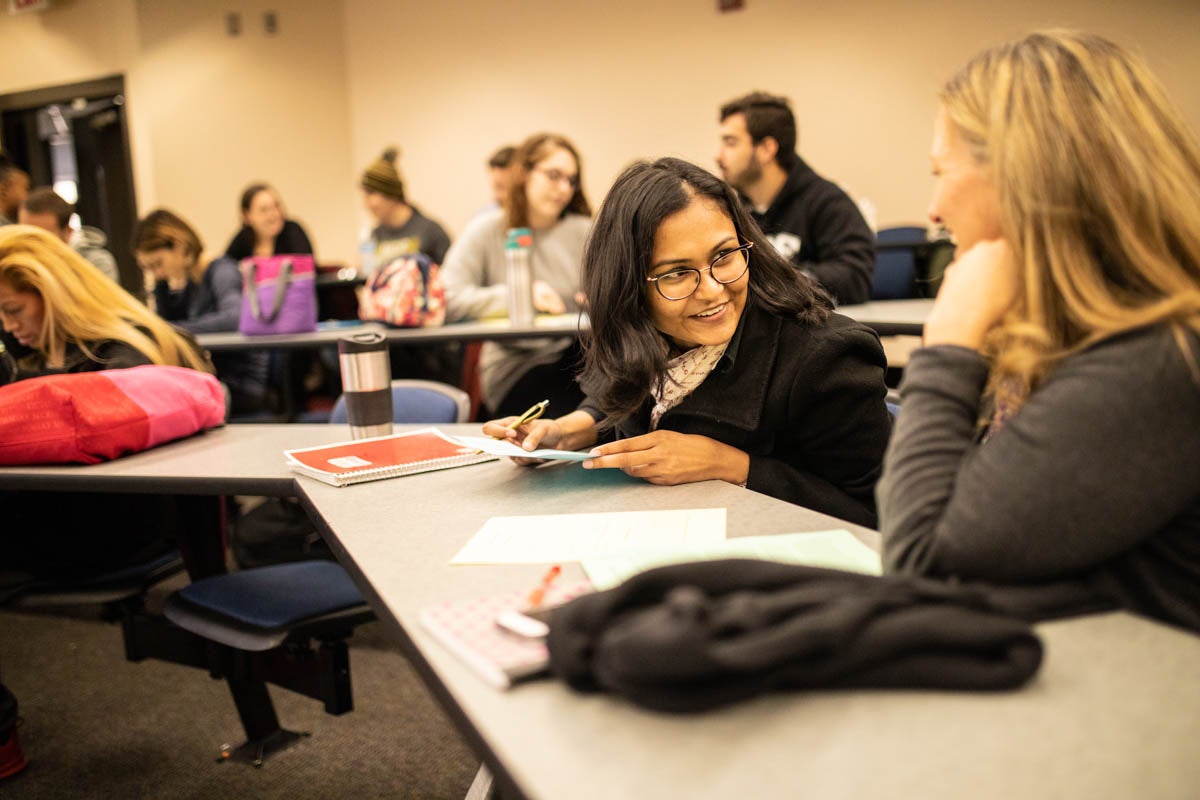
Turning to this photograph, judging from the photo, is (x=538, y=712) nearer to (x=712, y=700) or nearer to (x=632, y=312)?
(x=712, y=700)

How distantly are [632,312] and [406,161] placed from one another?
619 centimetres

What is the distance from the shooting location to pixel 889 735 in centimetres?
67

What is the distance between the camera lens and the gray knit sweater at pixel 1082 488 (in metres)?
0.77

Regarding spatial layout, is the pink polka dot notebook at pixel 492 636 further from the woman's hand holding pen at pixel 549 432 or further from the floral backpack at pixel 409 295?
the floral backpack at pixel 409 295

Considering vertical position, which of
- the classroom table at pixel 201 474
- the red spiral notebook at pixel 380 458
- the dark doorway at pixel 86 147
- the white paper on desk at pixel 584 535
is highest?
the dark doorway at pixel 86 147

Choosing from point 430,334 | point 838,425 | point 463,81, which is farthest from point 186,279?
point 838,425

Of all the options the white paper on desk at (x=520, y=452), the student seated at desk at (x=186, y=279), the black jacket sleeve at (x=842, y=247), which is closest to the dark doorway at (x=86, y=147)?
the student seated at desk at (x=186, y=279)

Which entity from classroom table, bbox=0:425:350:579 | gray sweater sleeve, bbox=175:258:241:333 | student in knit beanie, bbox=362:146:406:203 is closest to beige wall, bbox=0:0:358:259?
student in knit beanie, bbox=362:146:406:203

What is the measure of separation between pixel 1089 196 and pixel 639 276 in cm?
77

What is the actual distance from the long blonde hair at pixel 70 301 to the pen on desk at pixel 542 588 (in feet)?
5.16

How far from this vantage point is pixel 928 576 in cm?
86

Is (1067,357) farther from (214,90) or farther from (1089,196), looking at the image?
(214,90)

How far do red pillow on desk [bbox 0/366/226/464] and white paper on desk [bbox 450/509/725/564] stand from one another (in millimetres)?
986

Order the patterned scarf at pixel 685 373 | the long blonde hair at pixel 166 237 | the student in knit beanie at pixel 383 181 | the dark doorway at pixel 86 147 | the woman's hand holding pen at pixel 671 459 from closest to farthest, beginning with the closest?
the woman's hand holding pen at pixel 671 459
the patterned scarf at pixel 685 373
the long blonde hair at pixel 166 237
the student in knit beanie at pixel 383 181
the dark doorway at pixel 86 147
